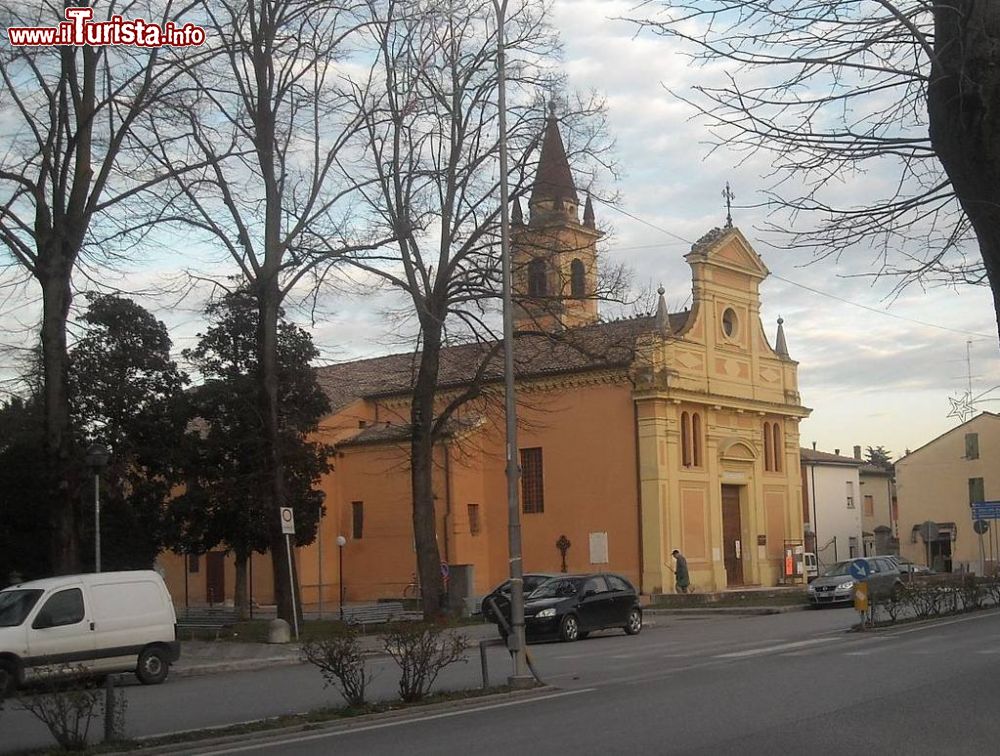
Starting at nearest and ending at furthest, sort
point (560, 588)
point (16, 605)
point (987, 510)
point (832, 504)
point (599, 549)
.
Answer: point (16, 605), point (560, 588), point (987, 510), point (599, 549), point (832, 504)

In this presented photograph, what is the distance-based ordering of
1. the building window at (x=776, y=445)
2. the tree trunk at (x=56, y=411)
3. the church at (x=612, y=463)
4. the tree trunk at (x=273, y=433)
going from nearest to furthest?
the tree trunk at (x=56, y=411)
the tree trunk at (x=273, y=433)
the church at (x=612, y=463)
the building window at (x=776, y=445)

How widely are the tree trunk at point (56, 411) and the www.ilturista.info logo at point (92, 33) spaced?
382 cm

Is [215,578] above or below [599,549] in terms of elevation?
below

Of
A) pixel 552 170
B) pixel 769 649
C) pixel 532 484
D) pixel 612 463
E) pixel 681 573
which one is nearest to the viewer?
pixel 769 649

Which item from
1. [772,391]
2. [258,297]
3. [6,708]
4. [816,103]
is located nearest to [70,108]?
[258,297]

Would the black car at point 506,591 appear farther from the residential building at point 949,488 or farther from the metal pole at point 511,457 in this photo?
the residential building at point 949,488

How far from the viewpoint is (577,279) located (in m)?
33.9

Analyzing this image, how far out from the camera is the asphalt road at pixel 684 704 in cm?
1128

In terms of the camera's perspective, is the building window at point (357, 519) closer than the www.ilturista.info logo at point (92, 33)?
No

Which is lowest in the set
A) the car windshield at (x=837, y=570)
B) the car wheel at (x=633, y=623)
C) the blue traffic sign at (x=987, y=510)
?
the car wheel at (x=633, y=623)

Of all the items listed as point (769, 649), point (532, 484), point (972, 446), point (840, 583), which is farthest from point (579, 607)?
point (972, 446)

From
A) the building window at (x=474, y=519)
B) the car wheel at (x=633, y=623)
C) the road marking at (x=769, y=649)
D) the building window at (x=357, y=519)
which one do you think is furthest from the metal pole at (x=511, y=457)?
the building window at (x=357, y=519)

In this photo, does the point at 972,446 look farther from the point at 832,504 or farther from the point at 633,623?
the point at 633,623

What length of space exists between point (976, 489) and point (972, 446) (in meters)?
2.40
